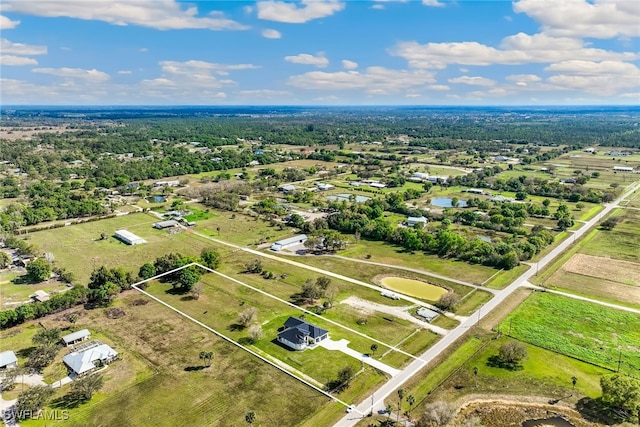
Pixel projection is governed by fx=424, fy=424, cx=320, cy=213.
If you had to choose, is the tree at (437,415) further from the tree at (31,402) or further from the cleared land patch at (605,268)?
the cleared land patch at (605,268)

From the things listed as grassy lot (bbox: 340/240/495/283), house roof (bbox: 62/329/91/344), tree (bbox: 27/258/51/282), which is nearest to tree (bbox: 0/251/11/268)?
tree (bbox: 27/258/51/282)

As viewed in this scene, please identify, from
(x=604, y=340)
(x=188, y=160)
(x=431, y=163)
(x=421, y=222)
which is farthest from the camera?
(x=431, y=163)

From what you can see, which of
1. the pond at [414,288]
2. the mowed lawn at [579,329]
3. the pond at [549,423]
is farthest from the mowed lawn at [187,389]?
the mowed lawn at [579,329]

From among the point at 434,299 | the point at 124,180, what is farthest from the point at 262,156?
the point at 434,299

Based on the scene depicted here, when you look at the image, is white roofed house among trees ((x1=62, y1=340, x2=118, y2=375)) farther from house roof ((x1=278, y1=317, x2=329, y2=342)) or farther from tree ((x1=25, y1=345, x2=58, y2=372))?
house roof ((x1=278, y1=317, x2=329, y2=342))

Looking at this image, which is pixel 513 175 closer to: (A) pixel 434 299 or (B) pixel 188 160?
(A) pixel 434 299
